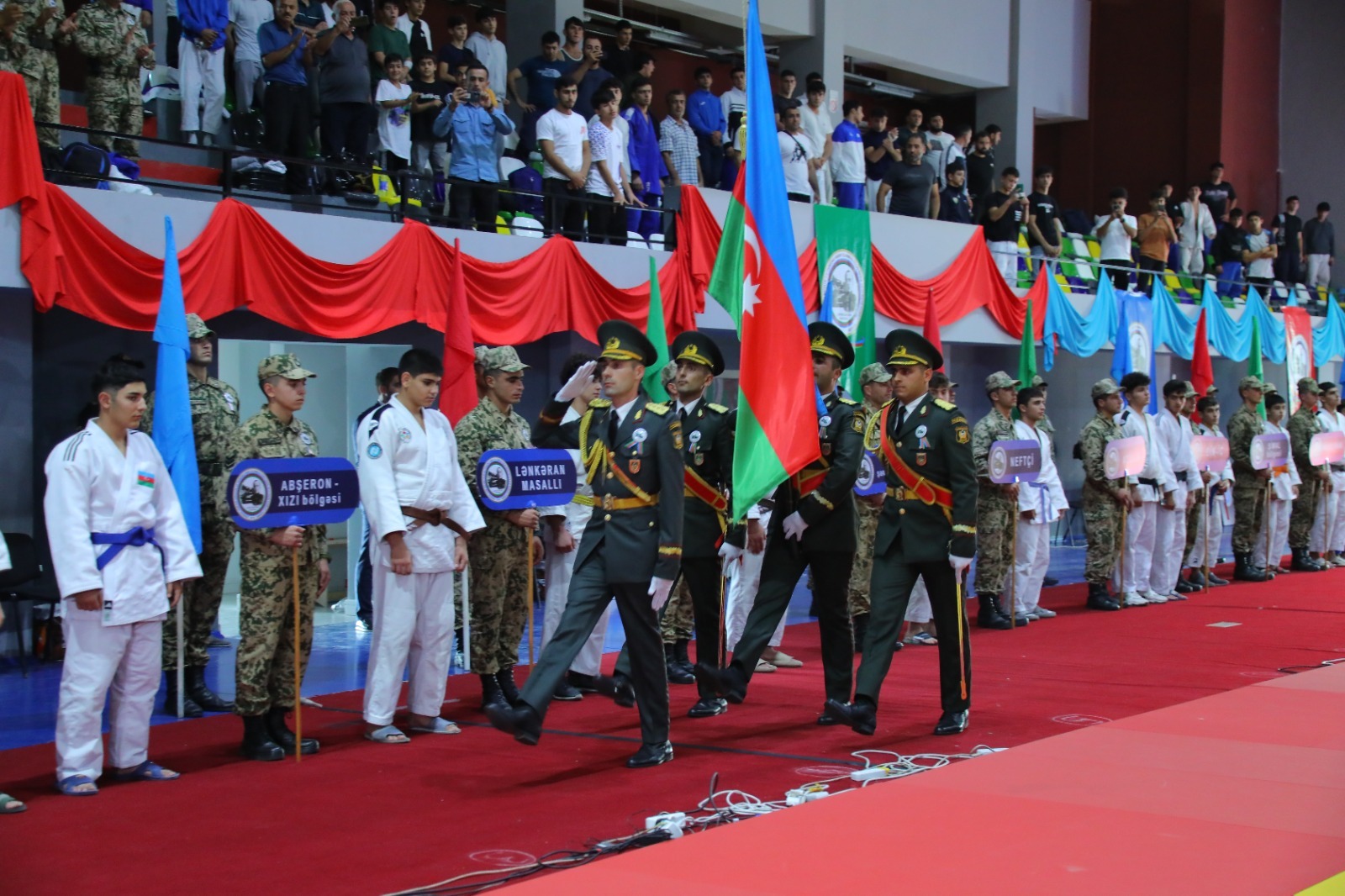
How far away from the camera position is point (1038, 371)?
62.3ft


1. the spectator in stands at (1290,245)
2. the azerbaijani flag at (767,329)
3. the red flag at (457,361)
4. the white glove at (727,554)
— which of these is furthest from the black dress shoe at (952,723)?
the spectator in stands at (1290,245)

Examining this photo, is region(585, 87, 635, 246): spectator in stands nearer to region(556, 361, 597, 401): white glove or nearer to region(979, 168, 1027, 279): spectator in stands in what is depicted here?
region(556, 361, 597, 401): white glove

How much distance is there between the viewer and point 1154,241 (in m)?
19.3

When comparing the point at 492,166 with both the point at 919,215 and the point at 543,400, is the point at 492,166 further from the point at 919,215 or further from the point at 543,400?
the point at 919,215

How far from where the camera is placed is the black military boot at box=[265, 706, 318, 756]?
5.99 metres

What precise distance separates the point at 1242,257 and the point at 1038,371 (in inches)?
186

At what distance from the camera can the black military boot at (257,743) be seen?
589 cm

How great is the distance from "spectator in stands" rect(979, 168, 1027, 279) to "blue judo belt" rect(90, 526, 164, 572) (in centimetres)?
1277

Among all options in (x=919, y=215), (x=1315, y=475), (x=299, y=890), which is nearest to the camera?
(x=299, y=890)

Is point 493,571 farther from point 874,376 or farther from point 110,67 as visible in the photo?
point 110,67

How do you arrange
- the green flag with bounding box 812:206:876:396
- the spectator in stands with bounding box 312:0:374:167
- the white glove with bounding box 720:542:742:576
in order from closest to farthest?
the white glove with bounding box 720:542:742:576 → the spectator in stands with bounding box 312:0:374:167 → the green flag with bounding box 812:206:876:396

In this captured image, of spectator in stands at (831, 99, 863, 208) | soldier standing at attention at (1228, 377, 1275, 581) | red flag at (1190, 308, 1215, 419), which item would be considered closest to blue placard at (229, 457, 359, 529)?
soldier standing at attention at (1228, 377, 1275, 581)

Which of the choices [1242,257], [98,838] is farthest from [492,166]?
[1242,257]

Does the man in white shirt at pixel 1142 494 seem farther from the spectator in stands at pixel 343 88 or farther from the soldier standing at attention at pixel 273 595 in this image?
the soldier standing at attention at pixel 273 595
